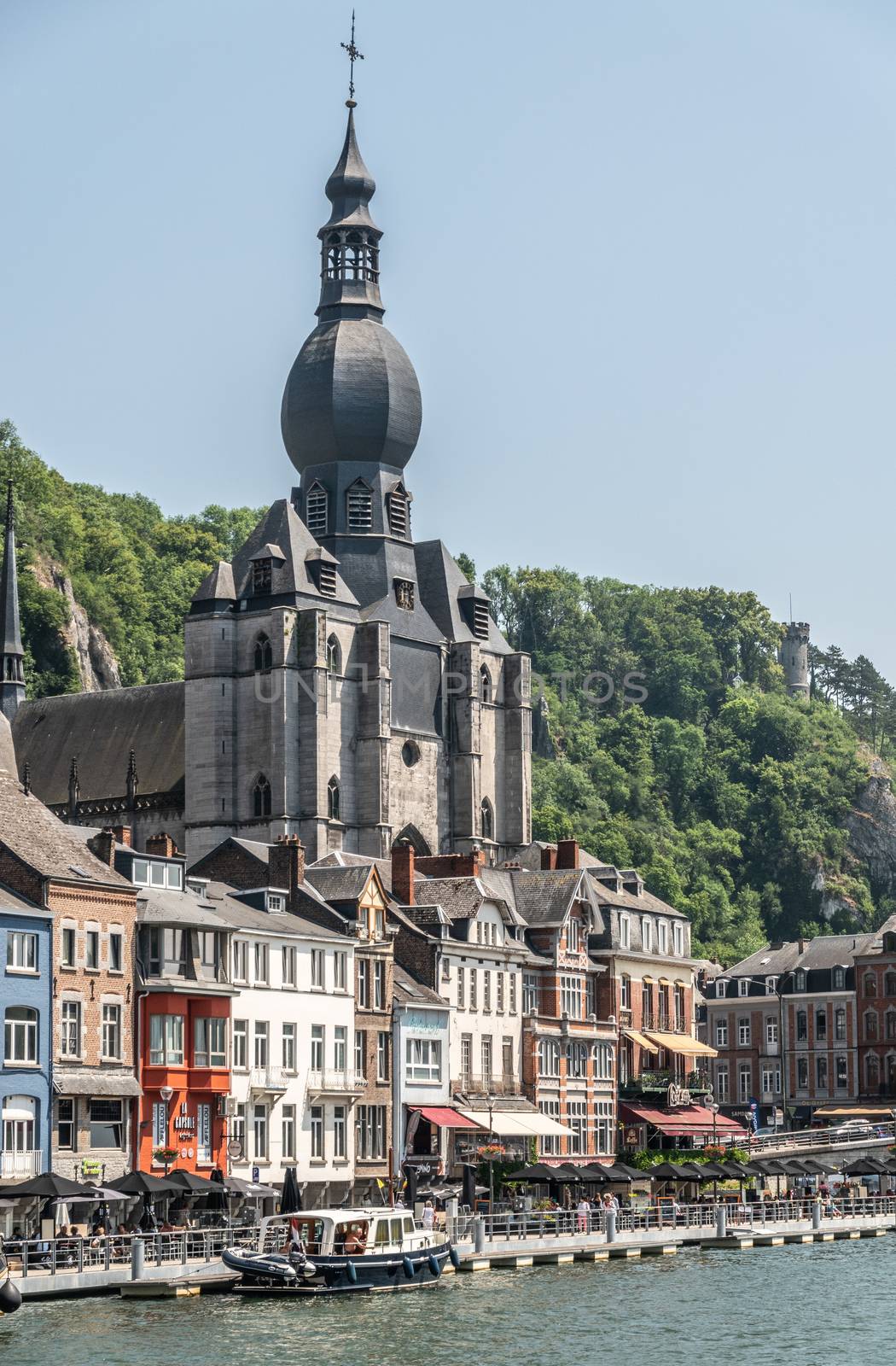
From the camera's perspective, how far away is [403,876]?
10269cm

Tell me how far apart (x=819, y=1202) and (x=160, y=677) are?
9763 cm

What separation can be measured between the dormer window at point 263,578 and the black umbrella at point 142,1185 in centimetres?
5924

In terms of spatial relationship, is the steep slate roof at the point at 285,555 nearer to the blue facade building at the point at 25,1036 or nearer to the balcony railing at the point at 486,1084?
the balcony railing at the point at 486,1084

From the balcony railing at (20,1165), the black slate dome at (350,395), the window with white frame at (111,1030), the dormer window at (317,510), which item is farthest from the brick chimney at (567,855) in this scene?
the balcony railing at (20,1165)

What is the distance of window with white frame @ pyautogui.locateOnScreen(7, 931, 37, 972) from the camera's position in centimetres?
7581

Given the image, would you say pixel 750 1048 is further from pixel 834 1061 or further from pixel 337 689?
pixel 337 689

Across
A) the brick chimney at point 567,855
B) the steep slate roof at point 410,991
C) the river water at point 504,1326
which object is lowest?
the river water at point 504,1326

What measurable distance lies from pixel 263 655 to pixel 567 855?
63.9ft

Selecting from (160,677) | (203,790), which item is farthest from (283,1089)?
(160,677)

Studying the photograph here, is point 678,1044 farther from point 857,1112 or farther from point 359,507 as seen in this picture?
point 359,507

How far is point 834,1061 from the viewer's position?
139m

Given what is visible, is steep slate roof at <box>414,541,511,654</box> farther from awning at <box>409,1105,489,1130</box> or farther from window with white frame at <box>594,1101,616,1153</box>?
awning at <box>409,1105,489,1130</box>

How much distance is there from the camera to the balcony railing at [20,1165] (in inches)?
2904

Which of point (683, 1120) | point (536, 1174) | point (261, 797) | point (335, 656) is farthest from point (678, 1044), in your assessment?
point (536, 1174)
